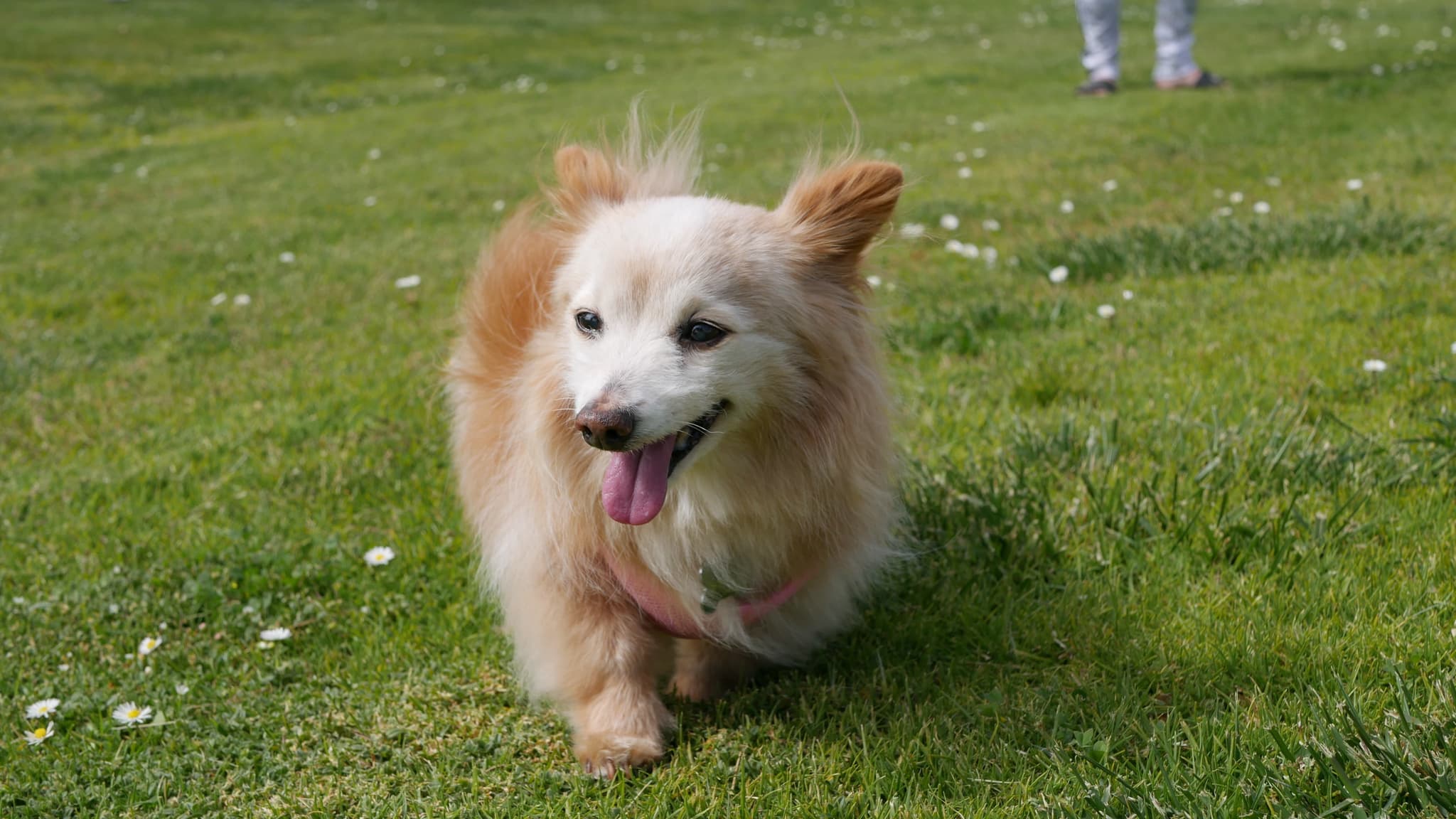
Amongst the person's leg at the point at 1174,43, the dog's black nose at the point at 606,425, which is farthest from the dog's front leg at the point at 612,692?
the person's leg at the point at 1174,43

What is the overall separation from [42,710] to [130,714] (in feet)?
0.67

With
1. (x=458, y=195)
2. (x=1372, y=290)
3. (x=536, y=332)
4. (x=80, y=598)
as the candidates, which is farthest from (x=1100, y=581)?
(x=458, y=195)

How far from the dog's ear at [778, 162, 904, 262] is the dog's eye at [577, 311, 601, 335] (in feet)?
1.64

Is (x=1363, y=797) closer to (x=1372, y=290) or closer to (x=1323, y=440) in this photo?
(x=1323, y=440)

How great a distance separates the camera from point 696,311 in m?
2.22

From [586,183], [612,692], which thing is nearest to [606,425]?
[612,692]

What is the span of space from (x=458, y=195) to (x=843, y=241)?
645 cm

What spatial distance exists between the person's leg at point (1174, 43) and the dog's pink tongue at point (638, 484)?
1018 cm

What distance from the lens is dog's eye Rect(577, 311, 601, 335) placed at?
230 centimetres

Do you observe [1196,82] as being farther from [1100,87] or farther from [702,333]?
[702,333]

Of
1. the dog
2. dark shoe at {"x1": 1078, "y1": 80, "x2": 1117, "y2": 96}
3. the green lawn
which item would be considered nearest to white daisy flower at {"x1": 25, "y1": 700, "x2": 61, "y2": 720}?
the green lawn

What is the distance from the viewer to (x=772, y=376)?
2.27 m

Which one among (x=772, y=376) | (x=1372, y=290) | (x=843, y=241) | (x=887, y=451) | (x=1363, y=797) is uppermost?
(x=843, y=241)

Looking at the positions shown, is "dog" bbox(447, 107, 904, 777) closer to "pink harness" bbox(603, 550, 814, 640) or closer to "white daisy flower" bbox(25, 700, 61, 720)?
"pink harness" bbox(603, 550, 814, 640)
